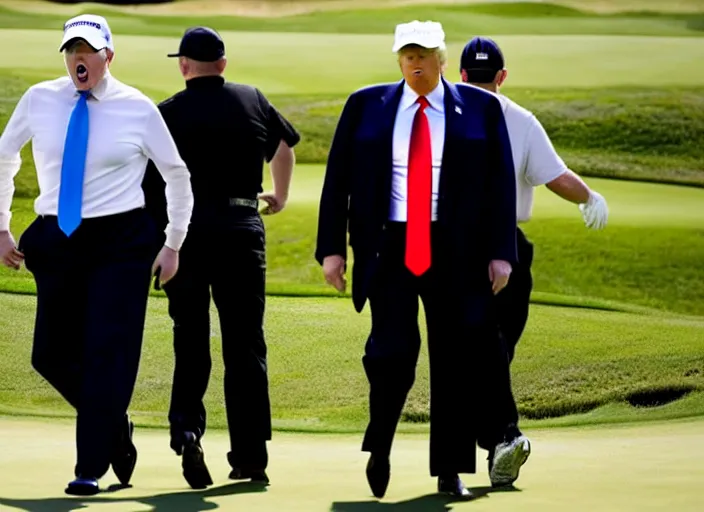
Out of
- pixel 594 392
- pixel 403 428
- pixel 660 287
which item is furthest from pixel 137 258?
pixel 660 287

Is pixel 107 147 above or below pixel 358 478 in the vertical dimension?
above

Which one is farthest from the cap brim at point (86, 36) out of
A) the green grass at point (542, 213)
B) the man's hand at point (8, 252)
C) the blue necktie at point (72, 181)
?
the green grass at point (542, 213)

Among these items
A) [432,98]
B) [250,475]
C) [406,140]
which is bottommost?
[250,475]

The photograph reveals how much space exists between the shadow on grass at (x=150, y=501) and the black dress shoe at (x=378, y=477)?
1.20 feet

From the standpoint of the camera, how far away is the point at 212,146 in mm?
5766

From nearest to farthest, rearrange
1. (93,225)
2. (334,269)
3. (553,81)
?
(93,225)
(334,269)
(553,81)

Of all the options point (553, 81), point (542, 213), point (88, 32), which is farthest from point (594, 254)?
point (88, 32)

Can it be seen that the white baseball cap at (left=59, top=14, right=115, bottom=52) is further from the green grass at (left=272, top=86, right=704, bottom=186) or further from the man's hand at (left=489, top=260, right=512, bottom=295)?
the green grass at (left=272, top=86, right=704, bottom=186)

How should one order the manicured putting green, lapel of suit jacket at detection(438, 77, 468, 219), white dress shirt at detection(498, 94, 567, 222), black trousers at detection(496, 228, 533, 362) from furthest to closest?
the manicured putting green, black trousers at detection(496, 228, 533, 362), white dress shirt at detection(498, 94, 567, 222), lapel of suit jacket at detection(438, 77, 468, 219)

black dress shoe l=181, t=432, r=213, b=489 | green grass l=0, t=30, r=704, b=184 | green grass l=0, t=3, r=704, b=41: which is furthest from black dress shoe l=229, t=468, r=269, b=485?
green grass l=0, t=3, r=704, b=41

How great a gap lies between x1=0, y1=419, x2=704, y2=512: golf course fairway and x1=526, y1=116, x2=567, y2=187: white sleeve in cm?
87

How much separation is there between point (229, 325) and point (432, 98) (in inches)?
37.7

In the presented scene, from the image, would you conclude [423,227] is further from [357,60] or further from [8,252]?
[357,60]

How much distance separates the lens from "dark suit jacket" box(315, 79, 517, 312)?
5332mm
